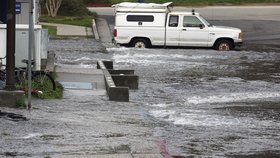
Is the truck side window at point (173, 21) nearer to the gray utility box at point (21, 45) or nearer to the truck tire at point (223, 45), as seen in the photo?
the truck tire at point (223, 45)

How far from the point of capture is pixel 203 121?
39.3ft

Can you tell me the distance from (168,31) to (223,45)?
259 cm

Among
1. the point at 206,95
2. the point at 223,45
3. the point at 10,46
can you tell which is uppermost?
the point at 10,46

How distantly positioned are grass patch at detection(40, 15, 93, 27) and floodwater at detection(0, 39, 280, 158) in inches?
685

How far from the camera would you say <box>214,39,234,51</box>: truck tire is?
1140 inches

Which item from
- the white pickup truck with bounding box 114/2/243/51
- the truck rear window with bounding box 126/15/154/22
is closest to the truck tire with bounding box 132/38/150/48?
the white pickup truck with bounding box 114/2/243/51

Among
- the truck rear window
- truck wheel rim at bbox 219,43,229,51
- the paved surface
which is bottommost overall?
truck wheel rim at bbox 219,43,229,51

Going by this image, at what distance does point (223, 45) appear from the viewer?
1141 inches

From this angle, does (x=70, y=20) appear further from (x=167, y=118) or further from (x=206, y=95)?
(x=167, y=118)

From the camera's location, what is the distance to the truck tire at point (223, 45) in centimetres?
2895

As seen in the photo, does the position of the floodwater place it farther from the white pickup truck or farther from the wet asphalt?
the white pickup truck

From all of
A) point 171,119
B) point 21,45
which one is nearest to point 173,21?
point 21,45

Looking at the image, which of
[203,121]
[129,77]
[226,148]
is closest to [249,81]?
[129,77]

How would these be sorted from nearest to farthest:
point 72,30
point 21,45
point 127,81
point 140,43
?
point 21,45 < point 127,81 < point 140,43 < point 72,30
